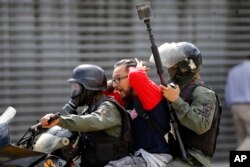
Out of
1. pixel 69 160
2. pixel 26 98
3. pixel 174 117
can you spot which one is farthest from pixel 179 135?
pixel 26 98

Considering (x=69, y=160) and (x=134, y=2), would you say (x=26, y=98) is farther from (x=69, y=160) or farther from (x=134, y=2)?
(x=69, y=160)

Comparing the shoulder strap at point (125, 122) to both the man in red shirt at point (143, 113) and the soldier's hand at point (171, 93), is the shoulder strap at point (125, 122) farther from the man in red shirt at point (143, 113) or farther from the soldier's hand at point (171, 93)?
the soldier's hand at point (171, 93)

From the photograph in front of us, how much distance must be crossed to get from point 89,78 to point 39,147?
57 centimetres

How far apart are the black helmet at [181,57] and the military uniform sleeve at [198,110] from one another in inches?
6.5

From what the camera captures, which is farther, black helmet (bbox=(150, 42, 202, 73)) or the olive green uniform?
black helmet (bbox=(150, 42, 202, 73))

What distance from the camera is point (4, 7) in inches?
344

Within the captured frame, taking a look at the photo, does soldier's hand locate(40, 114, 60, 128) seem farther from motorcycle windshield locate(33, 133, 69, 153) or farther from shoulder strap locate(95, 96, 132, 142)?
shoulder strap locate(95, 96, 132, 142)

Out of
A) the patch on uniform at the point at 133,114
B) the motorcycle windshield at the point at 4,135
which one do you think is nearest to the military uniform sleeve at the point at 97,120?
the patch on uniform at the point at 133,114

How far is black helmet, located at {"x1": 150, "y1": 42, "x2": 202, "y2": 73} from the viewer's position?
4520mm

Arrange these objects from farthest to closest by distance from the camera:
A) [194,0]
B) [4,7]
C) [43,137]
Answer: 1. [194,0]
2. [4,7]
3. [43,137]

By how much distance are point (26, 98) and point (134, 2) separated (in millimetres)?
1882

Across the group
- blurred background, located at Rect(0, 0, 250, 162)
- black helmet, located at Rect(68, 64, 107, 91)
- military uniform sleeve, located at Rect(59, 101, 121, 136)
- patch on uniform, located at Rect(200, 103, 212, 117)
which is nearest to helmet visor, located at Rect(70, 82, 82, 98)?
black helmet, located at Rect(68, 64, 107, 91)

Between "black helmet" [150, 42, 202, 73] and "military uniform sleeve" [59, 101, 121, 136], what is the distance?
485 mm

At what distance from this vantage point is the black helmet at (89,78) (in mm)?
4516
